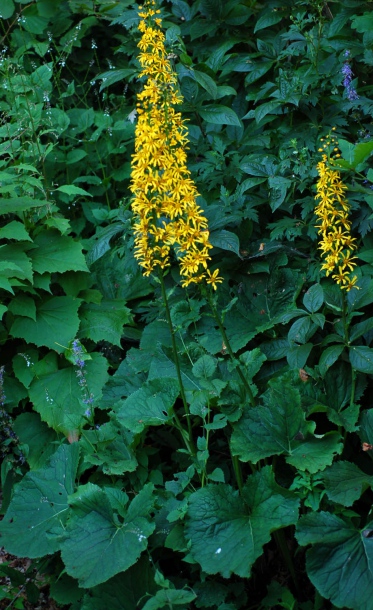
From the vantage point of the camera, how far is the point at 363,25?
141 inches

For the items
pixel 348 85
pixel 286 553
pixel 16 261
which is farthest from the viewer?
pixel 16 261

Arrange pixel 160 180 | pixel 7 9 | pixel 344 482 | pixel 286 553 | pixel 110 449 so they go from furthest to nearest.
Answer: pixel 7 9
pixel 110 449
pixel 286 553
pixel 344 482
pixel 160 180

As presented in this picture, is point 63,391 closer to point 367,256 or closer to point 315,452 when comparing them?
point 315,452

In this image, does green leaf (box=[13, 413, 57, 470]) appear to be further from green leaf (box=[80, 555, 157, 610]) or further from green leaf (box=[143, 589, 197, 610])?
green leaf (box=[143, 589, 197, 610])

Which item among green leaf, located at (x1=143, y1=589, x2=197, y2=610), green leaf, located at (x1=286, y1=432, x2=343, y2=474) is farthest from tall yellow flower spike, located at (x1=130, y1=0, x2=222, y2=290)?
green leaf, located at (x1=143, y1=589, x2=197, y2=610)

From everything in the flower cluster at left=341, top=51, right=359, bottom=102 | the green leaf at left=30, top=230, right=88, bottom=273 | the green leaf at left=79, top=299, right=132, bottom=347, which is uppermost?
the flower cluster at left=341, top=51, right=359, bottom=102

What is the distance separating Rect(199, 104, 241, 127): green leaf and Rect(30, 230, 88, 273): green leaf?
101cm

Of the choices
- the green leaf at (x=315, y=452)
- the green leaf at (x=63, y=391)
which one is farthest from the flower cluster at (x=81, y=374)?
the green leaf at (x=315, y=452)

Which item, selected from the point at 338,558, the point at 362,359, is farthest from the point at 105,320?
the point at 338,558

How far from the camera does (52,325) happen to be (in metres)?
3.88

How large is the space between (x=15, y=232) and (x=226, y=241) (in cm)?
125

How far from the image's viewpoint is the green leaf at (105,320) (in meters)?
3.91

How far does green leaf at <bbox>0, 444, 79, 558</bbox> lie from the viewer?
3.00 m

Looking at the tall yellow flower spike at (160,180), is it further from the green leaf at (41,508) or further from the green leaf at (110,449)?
the green leaf at (41,508)
